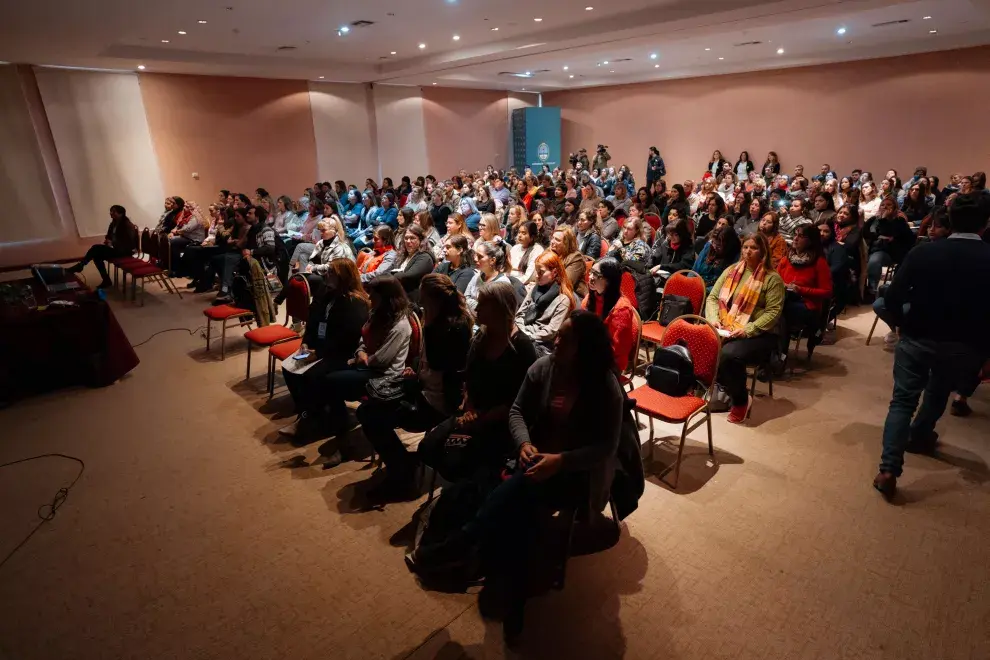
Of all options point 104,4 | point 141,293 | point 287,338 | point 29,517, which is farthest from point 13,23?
point 29,517

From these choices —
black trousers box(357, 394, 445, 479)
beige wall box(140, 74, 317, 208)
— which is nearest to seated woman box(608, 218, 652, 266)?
black trousers box(357, 394, 445, 479)

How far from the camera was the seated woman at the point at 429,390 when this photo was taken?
A: 10.1 feet

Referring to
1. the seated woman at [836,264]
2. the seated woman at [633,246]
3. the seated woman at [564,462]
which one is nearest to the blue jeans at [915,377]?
the seated woman at [564,462]

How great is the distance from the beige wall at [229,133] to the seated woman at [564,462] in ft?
43.6

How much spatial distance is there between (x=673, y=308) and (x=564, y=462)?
8.66 feet

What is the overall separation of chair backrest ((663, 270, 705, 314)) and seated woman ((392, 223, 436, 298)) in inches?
86.0

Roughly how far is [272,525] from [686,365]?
257 cm

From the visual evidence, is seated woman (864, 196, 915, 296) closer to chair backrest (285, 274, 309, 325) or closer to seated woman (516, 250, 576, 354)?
seated woman (516, 250, 576, 354)

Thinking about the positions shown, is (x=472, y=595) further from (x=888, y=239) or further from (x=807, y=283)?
(x=888, y=239)

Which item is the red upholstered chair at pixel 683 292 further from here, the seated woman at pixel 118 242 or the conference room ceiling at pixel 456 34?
the seated woman at pixel 118 242

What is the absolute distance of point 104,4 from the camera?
6457mm

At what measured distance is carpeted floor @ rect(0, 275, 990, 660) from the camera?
231 centimetres

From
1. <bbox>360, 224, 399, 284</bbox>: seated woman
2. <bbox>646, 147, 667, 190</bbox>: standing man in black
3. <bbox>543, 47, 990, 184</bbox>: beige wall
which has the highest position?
<bbox>543, 47, 990, 184</bbox>: beige wall

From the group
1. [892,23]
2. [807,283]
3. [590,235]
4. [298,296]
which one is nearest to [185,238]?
[298,296]
